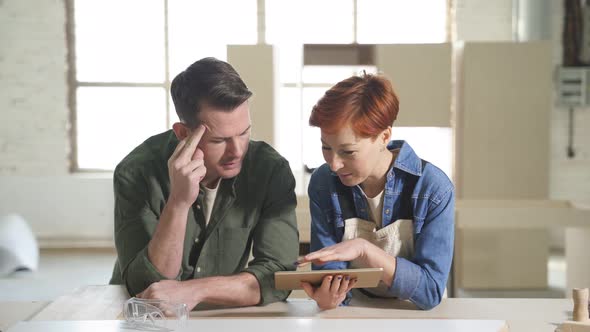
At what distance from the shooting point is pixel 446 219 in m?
2.13

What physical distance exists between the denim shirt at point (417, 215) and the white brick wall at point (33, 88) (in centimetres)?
617

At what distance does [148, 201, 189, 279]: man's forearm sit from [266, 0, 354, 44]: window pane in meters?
5.80

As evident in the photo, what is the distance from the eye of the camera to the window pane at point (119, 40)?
7.73 metres

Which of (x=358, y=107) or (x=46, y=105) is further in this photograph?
(x=46, y=105)

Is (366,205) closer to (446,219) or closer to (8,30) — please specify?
(446,219)

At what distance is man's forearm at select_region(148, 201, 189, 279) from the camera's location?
2.06 metres

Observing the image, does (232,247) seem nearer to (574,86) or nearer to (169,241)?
(169,241)

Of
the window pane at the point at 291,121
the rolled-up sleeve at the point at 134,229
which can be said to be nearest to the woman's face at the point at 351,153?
the rolled-up sleeve at the point at 134,229

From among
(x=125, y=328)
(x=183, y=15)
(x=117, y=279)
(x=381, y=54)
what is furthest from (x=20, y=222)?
(x=125, y=328)

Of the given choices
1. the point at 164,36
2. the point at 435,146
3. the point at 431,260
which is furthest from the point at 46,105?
the point at 431,260

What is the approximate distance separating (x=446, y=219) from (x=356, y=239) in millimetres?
276

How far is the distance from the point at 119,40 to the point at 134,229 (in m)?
5.97

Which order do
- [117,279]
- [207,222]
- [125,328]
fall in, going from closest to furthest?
[125,328], [207,222], [117,279]

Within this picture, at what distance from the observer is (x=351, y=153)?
2.04 m
